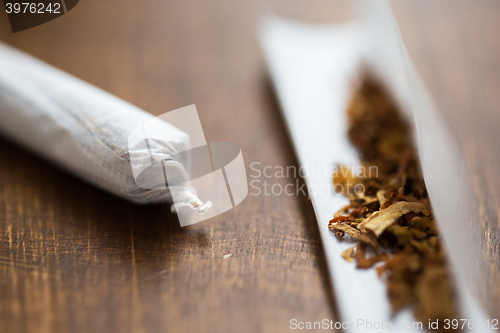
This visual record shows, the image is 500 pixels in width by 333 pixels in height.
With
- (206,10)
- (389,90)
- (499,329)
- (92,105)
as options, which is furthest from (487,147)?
(206,10)

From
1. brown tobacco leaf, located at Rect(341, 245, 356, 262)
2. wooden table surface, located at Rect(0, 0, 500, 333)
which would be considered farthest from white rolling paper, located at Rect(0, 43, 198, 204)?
brown tobacco leaf, located at Rect(341, 245, 356, 262)

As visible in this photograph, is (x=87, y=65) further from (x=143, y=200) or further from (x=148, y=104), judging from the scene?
(x=143, y=200)

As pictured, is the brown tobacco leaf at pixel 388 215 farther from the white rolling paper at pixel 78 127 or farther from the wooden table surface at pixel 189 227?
the white rolling paper at pixel 78 127

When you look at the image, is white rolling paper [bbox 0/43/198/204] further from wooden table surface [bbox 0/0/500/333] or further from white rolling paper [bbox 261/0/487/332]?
white rolling paper [bbox 261/0/487/332]

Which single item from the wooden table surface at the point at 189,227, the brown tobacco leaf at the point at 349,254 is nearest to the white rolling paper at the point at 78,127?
the wooden table surface at the point at 189,227

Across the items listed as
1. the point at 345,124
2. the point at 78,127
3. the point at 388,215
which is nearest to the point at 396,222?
the point at 388,215

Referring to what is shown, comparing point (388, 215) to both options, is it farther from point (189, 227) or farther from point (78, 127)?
point (78, 127)

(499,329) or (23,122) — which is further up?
(23,122)

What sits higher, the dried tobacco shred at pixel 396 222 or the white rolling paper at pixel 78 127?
the white rolling paper at pixel 78 127
